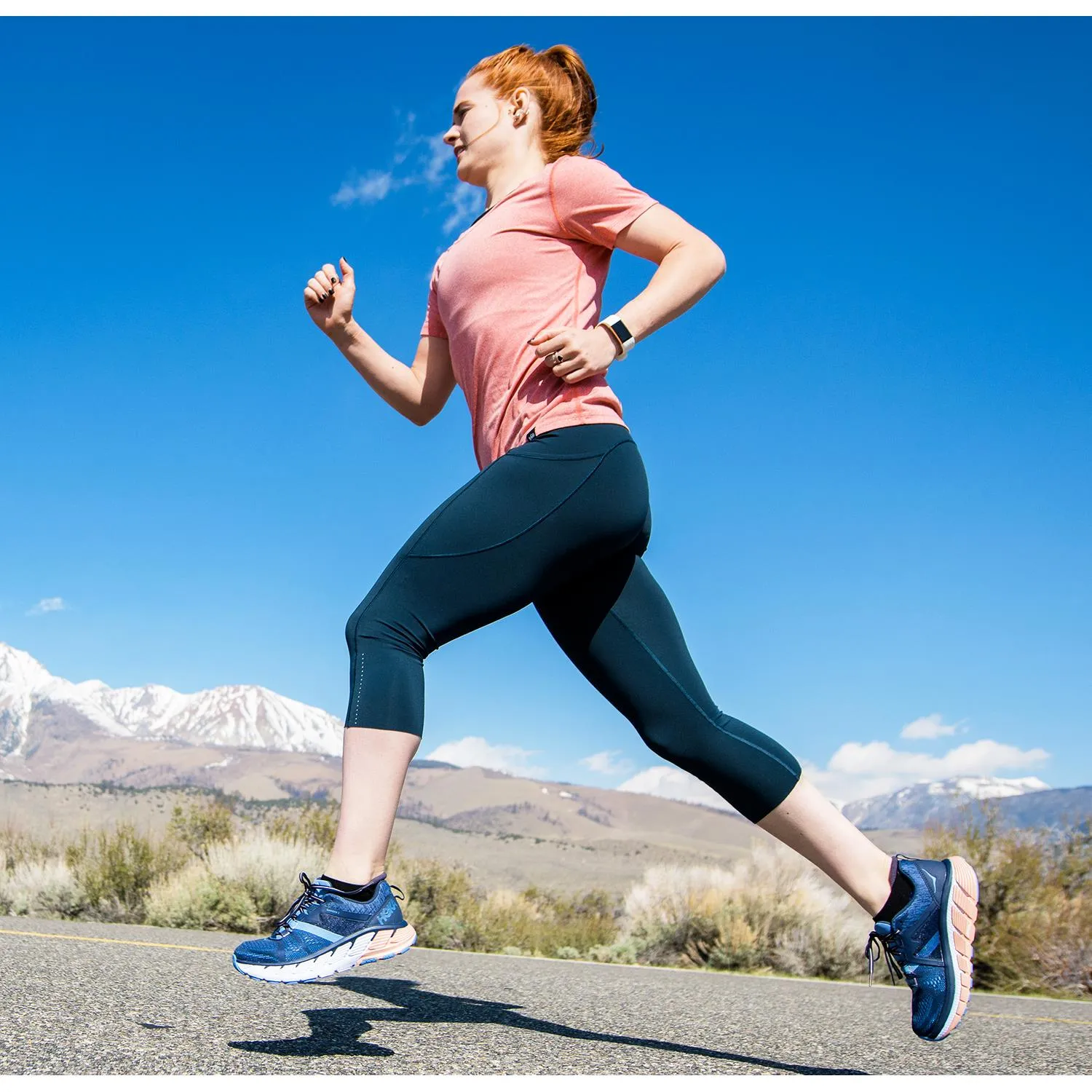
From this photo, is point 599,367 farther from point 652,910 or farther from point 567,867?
point 567,867

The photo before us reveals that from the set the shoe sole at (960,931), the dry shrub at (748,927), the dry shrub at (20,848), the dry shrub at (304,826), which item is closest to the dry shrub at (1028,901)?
the dry shrub at (748,927)

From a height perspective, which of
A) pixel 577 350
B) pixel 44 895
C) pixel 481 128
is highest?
pixel 481 128

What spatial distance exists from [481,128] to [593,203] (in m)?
0.48

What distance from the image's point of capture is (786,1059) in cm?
273

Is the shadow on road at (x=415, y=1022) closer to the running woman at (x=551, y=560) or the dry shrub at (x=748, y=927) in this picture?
the running woman at (x=551, y=560)

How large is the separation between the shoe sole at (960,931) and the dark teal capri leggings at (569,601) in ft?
1.53

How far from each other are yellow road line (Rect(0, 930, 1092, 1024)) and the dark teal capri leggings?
90.0 inches

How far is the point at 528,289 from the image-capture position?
2.72 metres

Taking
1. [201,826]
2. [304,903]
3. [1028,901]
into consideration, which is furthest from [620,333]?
[201,826]

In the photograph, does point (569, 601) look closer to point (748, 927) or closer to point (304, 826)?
point (748, 927)

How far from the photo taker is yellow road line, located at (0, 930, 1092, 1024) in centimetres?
427

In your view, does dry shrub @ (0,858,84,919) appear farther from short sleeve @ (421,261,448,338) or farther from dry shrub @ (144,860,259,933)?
short sleeve @ (421,261,448,338)

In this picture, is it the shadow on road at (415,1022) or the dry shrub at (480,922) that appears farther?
the dry shrub at (480,922)

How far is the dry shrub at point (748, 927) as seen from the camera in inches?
340
